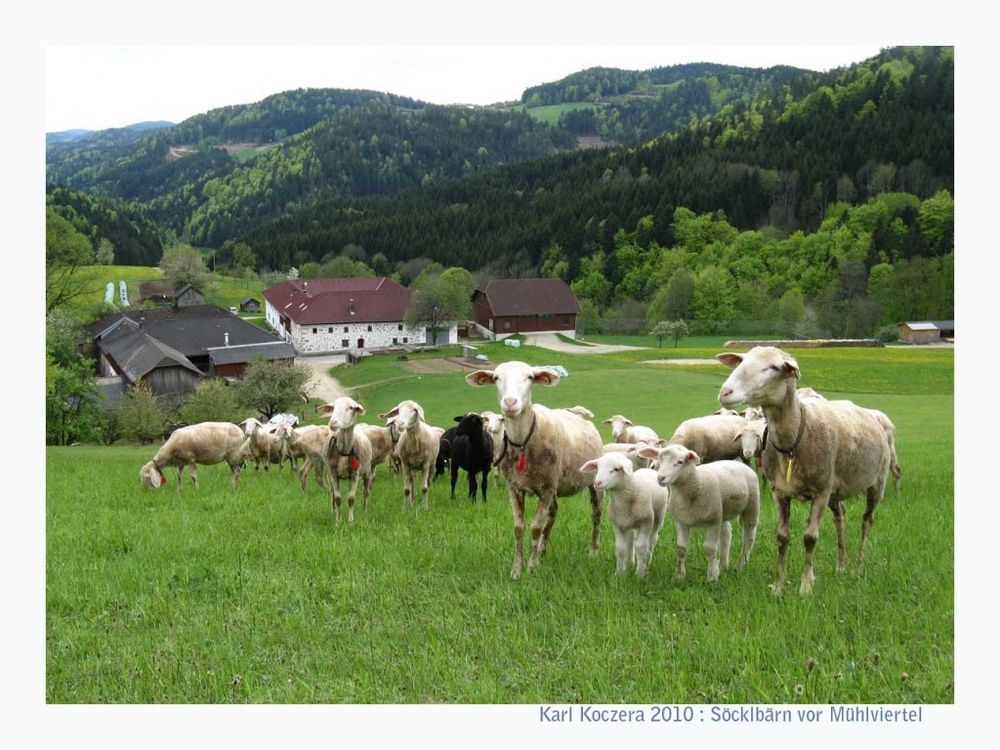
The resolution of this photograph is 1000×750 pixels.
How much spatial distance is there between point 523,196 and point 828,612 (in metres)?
142

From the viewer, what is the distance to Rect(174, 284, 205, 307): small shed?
3215 inches

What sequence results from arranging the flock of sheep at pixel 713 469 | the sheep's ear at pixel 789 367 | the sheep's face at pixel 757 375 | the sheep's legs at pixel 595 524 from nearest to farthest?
1. the sheep's face at pixel 757 375
2. the sheep's ear at pixel 789 367
3. the flock of sheep at pixel 713 469
4. the sheep's legs at pixel 595 524

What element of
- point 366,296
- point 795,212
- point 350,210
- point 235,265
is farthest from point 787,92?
point 366,296

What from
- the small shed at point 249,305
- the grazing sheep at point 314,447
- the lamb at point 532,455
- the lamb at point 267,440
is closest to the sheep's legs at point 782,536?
the lamb at point 532,455

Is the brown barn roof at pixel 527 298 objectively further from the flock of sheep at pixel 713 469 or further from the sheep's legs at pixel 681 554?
the sheep's legs at pixel 681 554

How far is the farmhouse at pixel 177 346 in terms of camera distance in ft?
164

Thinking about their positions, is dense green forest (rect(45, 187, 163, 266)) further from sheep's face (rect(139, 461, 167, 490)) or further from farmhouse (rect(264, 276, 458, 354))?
sheep's face (rect(139, 461, 167, 490))

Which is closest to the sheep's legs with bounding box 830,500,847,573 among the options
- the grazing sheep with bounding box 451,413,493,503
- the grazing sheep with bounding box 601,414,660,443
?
the grazing sheep with bounding box 601,414,660,443

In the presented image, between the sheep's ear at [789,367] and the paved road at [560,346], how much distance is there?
32631 millimetres

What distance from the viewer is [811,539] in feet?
23.1

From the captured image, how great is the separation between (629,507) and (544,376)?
167 cm

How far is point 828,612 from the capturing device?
643 cm

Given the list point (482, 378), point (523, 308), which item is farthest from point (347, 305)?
point (482, 378)

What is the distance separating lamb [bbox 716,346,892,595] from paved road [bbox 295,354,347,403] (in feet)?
108
